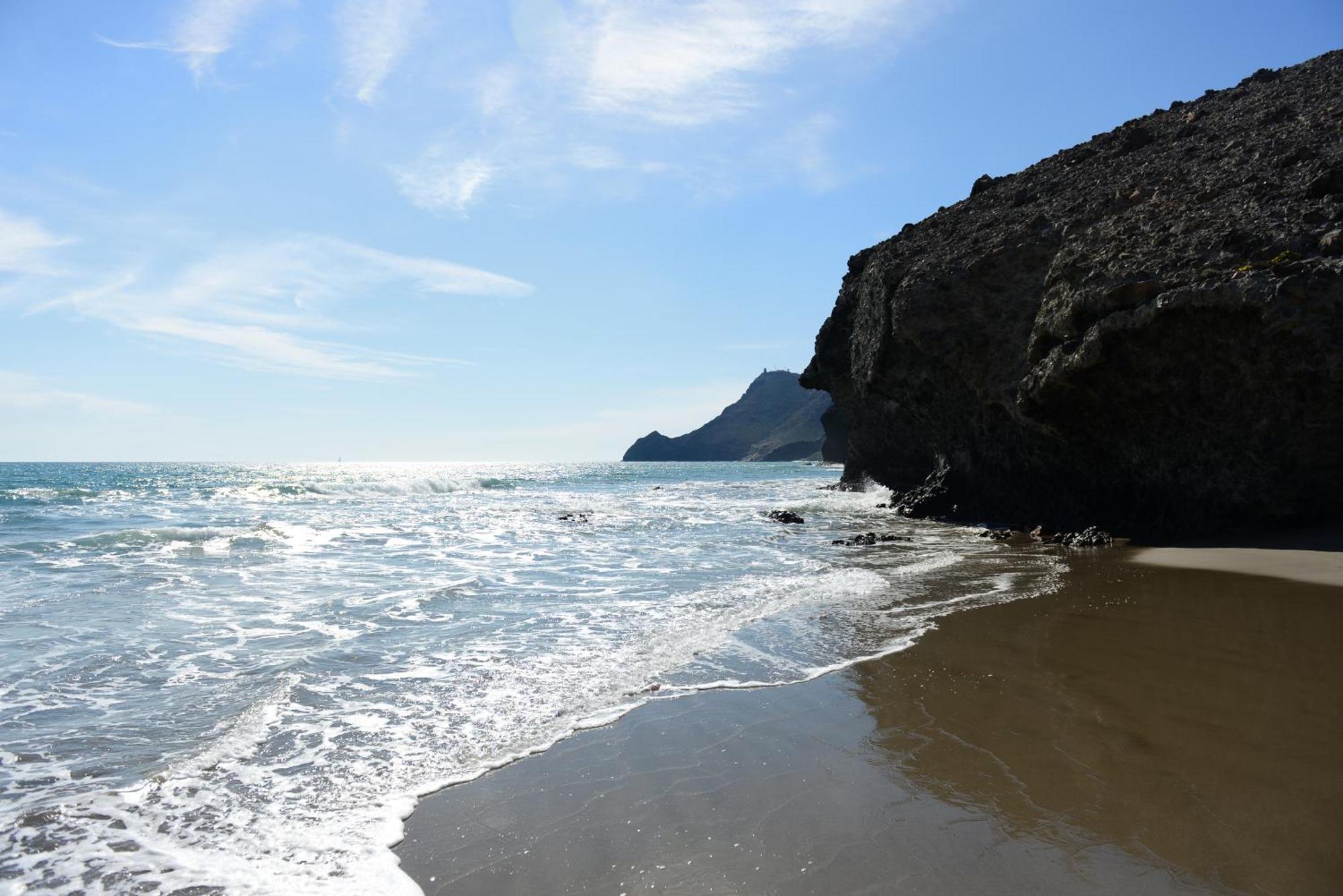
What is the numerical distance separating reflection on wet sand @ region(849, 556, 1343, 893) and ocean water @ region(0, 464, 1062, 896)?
1347 millimetres

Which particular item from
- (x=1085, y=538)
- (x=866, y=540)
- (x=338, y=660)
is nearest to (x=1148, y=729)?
(x=338, y=660)

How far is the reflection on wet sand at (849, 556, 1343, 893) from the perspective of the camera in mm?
3582

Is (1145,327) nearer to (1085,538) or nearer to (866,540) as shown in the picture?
(1085,538)

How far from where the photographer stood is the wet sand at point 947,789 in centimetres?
338

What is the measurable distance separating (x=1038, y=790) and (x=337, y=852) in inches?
149

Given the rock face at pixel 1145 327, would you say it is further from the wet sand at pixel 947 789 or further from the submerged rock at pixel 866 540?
the wet sand at pixel 947 789

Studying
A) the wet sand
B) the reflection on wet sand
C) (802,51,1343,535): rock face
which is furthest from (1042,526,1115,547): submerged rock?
the wet sand

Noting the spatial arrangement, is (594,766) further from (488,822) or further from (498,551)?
(498,551)

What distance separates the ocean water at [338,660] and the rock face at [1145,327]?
161 inches

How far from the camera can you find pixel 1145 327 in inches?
580

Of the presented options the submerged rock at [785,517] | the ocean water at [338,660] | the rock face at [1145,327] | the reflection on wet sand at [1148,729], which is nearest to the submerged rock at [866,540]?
the ocean water at [338,660]

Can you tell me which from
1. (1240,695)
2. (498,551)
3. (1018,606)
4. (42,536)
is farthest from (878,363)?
(42,536)

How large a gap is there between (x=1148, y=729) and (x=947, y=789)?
1.80 m

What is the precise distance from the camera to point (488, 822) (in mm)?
4094
